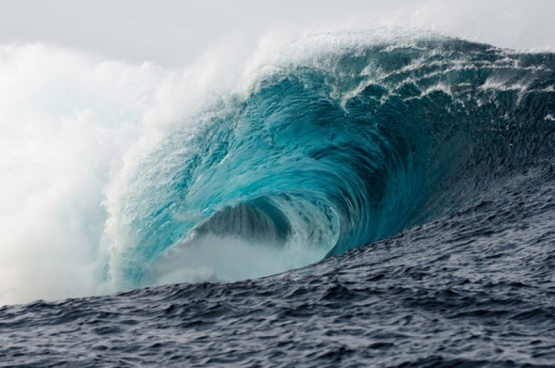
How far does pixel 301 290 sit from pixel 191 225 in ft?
31.3

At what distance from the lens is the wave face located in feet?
56.4

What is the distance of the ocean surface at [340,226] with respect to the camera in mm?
7555

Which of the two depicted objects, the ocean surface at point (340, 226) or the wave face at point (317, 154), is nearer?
the ocean surface at point (340, 226)

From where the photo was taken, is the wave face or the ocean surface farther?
the wave face

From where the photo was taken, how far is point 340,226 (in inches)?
763

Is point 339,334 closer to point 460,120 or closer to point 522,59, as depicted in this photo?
point 460,120

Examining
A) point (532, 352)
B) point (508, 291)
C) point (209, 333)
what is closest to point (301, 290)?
point (209, 333)

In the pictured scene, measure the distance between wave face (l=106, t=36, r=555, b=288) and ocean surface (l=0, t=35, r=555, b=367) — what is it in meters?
0.04

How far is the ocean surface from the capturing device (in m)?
7.55

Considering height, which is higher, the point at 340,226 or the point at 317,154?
the point at 317,154

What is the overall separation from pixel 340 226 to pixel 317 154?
181 centimetres

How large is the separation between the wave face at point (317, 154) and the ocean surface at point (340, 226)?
43 mm

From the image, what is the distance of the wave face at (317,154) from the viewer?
1719cm

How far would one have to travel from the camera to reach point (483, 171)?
15602mm
